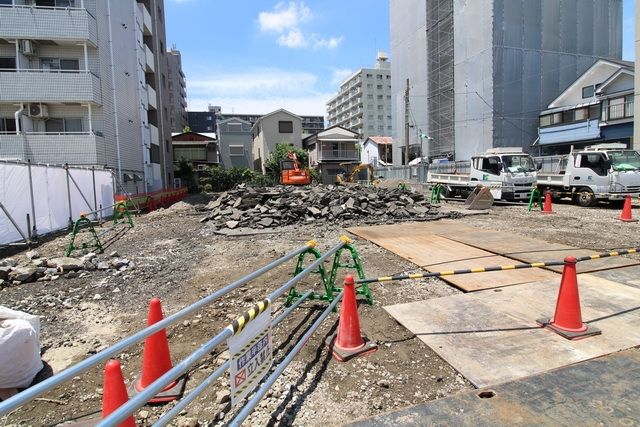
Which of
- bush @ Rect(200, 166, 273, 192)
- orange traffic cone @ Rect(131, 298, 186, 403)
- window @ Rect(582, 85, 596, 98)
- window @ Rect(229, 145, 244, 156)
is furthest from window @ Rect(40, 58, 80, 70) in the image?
window @ Rect(582, 85, 596, 98)

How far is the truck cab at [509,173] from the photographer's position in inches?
670

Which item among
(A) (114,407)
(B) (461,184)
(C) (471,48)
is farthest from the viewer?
(C) (471,48)

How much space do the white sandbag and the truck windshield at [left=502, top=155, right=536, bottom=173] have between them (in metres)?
17.8

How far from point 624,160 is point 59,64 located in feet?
86.6

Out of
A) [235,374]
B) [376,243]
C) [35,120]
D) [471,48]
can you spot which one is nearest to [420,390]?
[235,374]

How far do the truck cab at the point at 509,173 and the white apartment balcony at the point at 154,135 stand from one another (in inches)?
867

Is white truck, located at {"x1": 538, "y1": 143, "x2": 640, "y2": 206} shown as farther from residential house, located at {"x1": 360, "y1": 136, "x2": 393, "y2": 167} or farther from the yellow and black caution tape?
residential house, located at {"x1": 360, "y1": 136, "x2": 393, "y2": 167}

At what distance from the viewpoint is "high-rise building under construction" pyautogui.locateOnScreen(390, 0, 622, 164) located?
3350cm

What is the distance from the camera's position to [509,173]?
17062mm

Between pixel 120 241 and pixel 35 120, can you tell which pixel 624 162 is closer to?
pixel 120 241

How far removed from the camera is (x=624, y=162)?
15.2m

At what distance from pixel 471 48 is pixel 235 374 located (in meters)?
39.6

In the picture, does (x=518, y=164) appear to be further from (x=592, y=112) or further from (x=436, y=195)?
(x=592, y=112)

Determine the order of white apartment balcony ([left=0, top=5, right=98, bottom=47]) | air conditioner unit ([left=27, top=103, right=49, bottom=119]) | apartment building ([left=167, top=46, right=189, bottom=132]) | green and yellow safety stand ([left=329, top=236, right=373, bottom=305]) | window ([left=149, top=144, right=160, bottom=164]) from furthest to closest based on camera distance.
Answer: apartment building ([left=167, top=46, right=189, bottom=132]) < window ([left=149, top=144, right=160, bottom=164]) < air conditioner unit ([left=27, top=103, right=49, bottom=119]) < white apartment balcony ([left=0, top=5, right=98, bottom=47]) < green and yellow safety stand ([left=329, top=236, right=373, bottom=305])
